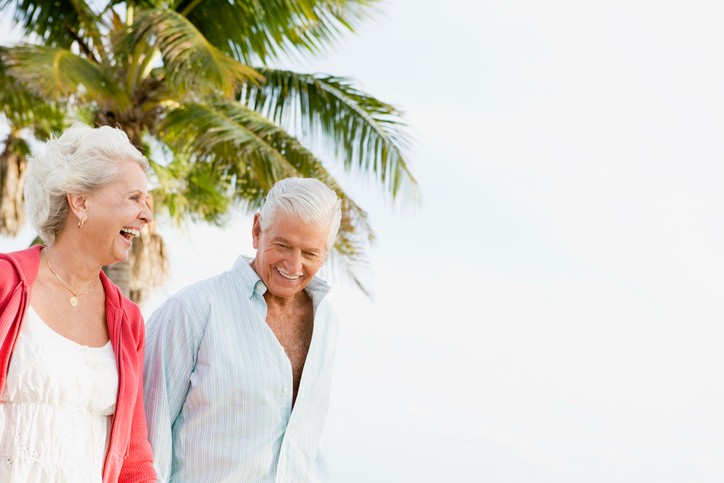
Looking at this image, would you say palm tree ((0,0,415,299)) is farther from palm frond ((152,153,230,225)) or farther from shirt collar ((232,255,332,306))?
shirt collar ((232,255,332,306))

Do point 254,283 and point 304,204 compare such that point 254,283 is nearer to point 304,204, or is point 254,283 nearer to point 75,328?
point 304,204

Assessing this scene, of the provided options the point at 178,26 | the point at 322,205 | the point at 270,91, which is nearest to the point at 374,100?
the point at 270,91

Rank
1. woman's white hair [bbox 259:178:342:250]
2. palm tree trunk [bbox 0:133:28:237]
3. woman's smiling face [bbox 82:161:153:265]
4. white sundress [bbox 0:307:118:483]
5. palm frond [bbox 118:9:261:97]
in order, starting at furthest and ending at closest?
1. palm tree trunk [bbox 0:133:28:237]
2. palm frond [bbox 118:9:261:97]
3. woman's white hair [bbox 259:178:342:250]
4. woman's smiling face [bbox 82:161:153:265]
5. white sundress [bbox 0:307:118:483]

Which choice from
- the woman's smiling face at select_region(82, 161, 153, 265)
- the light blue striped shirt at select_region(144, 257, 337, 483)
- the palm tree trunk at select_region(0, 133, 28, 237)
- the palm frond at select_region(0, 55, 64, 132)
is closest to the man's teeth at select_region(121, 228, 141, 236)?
the woman's smiling face at select_region(82, 161, 153, 265)

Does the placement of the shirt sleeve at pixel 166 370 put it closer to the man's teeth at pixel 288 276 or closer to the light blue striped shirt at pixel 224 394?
the light blue striped shirt at pixel 224 394

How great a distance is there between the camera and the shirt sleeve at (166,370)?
10.7 ft

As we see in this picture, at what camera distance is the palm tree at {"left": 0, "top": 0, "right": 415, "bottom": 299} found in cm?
948

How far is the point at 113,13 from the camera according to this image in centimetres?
1126

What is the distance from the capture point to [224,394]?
10.9 ft

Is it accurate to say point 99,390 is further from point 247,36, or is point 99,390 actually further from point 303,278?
point 247,36

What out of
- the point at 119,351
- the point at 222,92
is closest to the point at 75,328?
the point at 119,351

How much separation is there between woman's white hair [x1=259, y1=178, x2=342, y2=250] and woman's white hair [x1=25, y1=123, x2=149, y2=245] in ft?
1.93

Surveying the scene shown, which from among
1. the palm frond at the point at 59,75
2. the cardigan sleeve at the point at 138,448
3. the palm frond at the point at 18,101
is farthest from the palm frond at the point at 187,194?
the cardigan sleeve at the point at 138,448

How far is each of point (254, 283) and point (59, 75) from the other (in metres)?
6.44
